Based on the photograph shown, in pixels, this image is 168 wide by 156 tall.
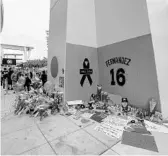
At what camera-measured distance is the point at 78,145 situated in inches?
68.8

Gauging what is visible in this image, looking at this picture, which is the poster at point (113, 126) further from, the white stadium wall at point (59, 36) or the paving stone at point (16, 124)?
the white stadium wall at point (59, 36)

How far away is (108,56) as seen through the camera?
12.7 ft

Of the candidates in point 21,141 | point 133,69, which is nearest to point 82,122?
point 21,141

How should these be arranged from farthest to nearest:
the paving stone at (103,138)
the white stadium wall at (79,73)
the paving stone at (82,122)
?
the white stadium wall at (79,73) < the paving stone at (82,122) < the paving stone at (103,138)

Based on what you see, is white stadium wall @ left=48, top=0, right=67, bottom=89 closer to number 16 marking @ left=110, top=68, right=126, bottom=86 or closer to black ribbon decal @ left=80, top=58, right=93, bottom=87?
black ribbon decal @ left=80, top=58, right=93, bottom=87

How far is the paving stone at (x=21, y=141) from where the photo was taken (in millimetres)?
1653

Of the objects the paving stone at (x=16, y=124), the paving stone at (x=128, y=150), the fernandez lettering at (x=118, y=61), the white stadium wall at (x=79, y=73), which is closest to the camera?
the paving stone at (x=128, y=150)

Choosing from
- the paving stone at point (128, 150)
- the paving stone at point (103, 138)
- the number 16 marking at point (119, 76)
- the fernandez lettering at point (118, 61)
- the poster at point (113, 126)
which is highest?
the fernandez lettering at point (118, 61)

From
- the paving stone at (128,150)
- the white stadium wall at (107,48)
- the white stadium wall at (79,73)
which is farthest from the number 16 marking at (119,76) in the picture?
the paving stone at (128,150)

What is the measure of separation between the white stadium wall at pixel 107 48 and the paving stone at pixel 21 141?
1633mm

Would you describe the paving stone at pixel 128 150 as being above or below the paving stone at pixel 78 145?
below

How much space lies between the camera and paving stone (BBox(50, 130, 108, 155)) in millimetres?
1612

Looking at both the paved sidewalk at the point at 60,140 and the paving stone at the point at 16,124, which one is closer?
the paved sidewalk at the point at 60,140

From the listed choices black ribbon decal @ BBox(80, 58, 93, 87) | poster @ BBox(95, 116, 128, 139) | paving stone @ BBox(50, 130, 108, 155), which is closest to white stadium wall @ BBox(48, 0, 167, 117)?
black ribbon decal @ BBox(80, 58, 93, 87)
